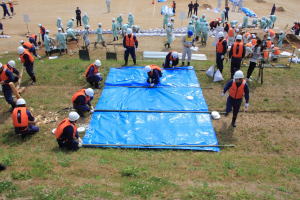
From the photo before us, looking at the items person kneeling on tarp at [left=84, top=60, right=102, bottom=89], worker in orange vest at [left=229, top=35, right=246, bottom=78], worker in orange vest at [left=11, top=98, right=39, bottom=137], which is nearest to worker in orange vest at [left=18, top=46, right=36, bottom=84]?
person kneeling on tarp at [left=84, top=60, right=102, bottom=89]

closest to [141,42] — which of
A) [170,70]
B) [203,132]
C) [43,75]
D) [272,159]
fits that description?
[170,70]

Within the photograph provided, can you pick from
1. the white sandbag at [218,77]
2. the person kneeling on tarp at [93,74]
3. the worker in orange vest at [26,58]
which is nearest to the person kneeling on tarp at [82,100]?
the person kneeling on tarp at [93,74]

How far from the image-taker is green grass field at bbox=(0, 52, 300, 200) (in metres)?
5.54

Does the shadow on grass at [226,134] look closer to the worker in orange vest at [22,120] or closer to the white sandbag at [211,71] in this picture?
the white sandbag at [211,71]

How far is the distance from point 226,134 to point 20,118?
666cm

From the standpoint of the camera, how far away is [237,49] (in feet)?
36.8

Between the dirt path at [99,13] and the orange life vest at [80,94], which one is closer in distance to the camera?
the orange life vest at [80,94]

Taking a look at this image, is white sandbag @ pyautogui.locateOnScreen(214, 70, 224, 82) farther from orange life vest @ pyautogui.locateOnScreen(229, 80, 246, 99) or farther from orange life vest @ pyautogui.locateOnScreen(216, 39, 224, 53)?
orange life vest @ pyautogui.locateOnScreen(229, 80, 246, 99)

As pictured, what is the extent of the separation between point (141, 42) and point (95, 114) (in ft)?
38.2

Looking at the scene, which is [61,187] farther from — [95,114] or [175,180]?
[95,114]

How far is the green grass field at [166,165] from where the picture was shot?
554 centimetres

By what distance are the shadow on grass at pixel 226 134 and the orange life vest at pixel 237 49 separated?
151 inches

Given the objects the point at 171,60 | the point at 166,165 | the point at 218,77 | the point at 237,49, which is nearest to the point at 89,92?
the point at 166,165

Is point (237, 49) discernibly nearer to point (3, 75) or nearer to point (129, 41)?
point (129, 41)
